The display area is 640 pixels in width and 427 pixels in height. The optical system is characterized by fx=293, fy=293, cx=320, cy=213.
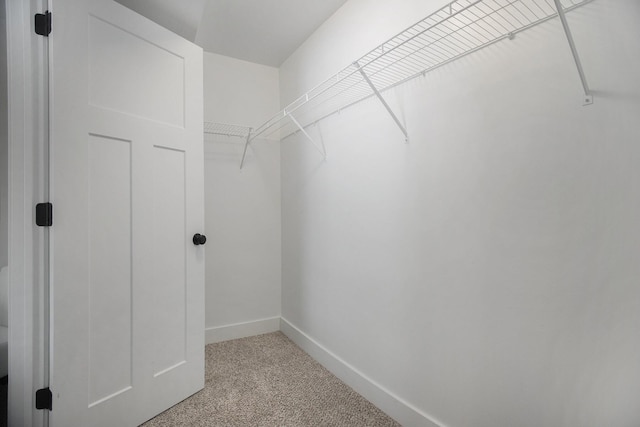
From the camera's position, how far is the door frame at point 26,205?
3.90 feet

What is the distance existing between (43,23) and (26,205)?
2.55 feet

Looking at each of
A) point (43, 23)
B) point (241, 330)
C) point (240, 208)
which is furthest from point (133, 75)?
point (241, 330)

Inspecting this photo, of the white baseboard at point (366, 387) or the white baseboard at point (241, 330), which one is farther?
the white baseboard at point (241, 330)

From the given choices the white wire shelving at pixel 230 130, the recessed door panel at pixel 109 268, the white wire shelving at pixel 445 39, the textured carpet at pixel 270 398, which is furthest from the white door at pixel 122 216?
the white wire shelving at pixel 445 39

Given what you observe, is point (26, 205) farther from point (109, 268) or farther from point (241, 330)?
point (241, 330)

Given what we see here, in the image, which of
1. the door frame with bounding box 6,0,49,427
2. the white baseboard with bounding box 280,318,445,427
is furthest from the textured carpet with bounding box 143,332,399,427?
the door frame with bounding box 6,0,49,427

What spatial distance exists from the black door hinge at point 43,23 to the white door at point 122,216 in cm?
3

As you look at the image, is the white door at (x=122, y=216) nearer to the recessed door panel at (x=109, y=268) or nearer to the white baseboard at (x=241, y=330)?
the recessed door panel at (x=109, y=268)

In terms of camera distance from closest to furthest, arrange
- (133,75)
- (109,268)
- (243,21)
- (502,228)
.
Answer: (502,228) → (109,268) → (133,75) → (243,21)

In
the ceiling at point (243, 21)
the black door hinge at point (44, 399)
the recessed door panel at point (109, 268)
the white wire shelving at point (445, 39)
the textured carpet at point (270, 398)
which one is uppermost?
the ceiling at point (243, 21)

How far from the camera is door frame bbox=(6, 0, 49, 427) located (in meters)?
1.19

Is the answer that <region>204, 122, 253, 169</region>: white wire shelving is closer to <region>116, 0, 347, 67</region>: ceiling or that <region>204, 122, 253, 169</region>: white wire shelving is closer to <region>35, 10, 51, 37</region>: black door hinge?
<region>116, 0, 347, 67</region>: ceiling

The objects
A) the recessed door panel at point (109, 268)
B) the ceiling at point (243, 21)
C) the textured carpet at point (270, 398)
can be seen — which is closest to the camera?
the recessed door panel at point (109, 268)

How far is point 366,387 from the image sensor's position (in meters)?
1.75
